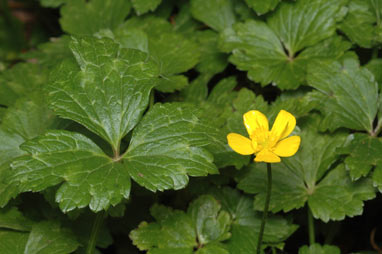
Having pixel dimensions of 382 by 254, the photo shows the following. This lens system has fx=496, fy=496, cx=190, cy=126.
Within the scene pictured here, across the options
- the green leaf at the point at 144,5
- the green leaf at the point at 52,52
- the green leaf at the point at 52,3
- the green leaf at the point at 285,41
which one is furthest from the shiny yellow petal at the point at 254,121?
the green leaf at the point at 52,3

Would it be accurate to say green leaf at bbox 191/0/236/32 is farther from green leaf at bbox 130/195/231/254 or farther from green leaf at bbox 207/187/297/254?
green leaf at bbox 130/195/231/254

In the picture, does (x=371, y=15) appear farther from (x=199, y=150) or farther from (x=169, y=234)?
(x=169, y=234)

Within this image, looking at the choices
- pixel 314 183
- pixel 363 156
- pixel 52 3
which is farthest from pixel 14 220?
pixel 52 3

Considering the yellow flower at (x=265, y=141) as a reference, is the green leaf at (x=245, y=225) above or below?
below

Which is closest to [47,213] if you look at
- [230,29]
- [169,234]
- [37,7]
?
[169,234]

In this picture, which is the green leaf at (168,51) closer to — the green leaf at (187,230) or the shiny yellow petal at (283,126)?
the green leaf at (187,230)
